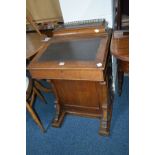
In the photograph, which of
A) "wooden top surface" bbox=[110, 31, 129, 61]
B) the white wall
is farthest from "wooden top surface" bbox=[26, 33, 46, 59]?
"wooden top surface" bbox=[110, 31, 129, 61]

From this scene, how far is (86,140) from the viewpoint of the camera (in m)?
1.62

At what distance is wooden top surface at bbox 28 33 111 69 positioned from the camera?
1284 mm

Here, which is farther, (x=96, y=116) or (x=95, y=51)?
(x=96, y=116)

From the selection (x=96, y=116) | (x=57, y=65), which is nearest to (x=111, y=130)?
(x=96, y=116)

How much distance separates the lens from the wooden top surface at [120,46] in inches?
45.2

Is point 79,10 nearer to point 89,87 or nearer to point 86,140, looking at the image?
point 89,87

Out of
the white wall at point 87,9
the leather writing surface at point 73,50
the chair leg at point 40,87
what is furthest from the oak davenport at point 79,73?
the chair leg at point 40,87

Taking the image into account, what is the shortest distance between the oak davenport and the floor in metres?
0.07

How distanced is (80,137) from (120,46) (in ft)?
2.88

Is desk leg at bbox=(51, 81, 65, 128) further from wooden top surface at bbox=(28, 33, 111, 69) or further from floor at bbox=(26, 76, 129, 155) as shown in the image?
wooden top surface at bbox=(28, 33, 111, 69)

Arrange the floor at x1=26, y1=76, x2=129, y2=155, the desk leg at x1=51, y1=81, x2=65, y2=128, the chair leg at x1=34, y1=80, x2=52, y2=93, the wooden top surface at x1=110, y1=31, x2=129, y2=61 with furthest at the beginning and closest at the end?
the chair leg at x1=34, y1=80, x2=52, y2=93 < the desk leg at x1=51, y1=81, x2=65, y2=128 < the floor at x1=26, y1=76, x2=129, y2=155 < the wooden top surface at x1=110, y1=31, x2=129, y2=61
